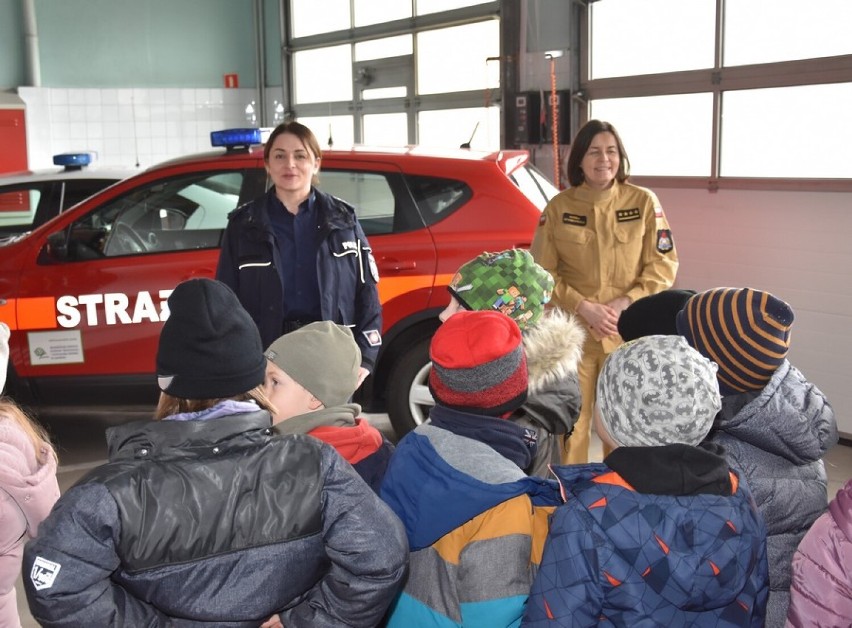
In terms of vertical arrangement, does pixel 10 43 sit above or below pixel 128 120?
above

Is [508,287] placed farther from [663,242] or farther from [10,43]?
[10,43]

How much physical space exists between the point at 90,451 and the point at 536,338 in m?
3.76

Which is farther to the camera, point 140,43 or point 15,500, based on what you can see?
point 140,43

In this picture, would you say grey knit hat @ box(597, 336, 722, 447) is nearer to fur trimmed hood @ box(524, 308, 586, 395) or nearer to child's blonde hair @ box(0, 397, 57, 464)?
fur trimmed hood @ box(524, 308, 586, 395)

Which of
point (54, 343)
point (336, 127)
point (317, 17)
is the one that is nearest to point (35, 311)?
point (54, 343)

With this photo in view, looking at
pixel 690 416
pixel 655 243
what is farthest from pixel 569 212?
pixel 690 416

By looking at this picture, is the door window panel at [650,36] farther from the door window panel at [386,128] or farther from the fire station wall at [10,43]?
the fire station wall at [10,43]

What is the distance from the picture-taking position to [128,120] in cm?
1180

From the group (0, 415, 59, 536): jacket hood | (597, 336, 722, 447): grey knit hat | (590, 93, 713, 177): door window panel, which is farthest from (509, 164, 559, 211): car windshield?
(597, 336, 722, 447): grey knit hat

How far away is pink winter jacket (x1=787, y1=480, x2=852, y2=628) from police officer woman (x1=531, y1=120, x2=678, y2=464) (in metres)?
2.27

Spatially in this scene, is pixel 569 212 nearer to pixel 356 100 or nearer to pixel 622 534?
pixel 622 534

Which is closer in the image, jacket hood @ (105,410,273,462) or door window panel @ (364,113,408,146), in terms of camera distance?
jacket hood @ (105,410,273,462)

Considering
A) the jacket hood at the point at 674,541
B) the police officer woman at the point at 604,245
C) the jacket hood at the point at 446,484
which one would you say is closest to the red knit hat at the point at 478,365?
the jacket hood at the point at 446,484

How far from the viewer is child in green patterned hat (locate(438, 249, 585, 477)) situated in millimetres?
2273
